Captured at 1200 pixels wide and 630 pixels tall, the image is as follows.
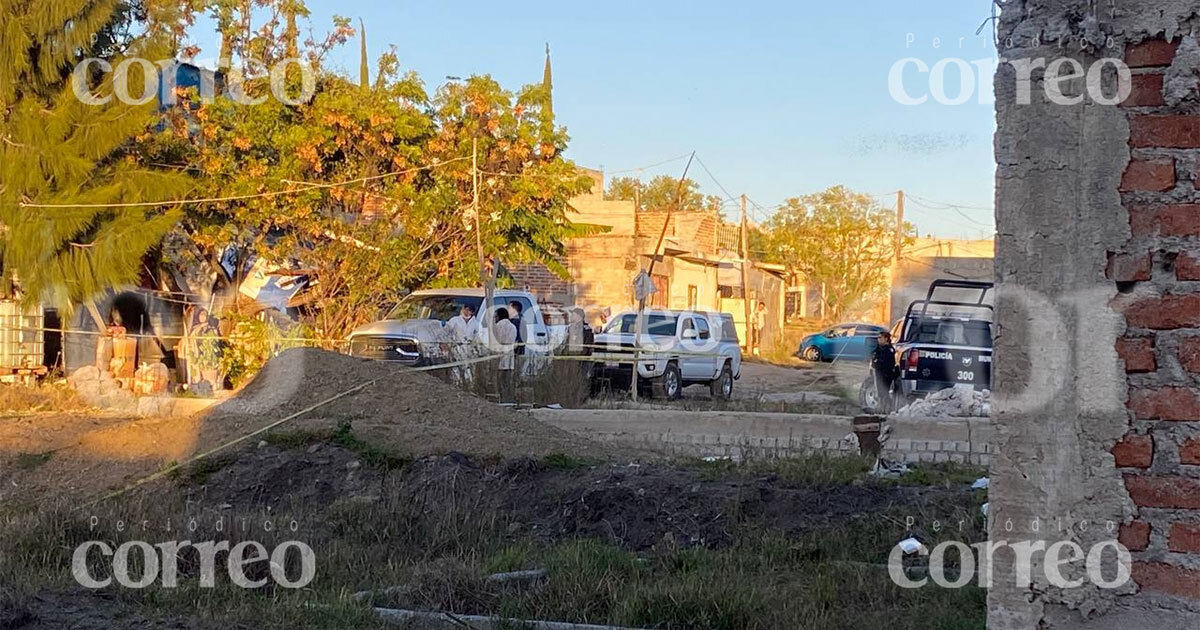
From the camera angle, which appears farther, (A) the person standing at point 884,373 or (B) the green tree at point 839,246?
(B) the green tree at point 839,246

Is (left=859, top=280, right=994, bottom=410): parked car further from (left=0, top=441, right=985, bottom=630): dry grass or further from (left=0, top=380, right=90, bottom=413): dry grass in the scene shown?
(left=0, top=380, right=90, bottom=413): dry grass

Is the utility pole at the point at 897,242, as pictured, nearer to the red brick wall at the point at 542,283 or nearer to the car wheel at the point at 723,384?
the red brick wall at the point at 542,283

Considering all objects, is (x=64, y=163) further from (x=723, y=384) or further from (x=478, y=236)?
(x=723, y=384)

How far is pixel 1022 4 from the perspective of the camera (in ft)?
13.9

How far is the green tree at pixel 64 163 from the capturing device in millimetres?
17484

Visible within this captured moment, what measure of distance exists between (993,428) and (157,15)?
1818 cm

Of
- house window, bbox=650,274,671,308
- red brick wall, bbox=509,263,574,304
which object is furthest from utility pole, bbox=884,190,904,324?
red brick wall, bbox=509,263,574,304

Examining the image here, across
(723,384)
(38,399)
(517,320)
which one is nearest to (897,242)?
(723,384)

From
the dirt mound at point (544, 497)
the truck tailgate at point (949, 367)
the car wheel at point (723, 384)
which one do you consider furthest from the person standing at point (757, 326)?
the dirt mound at point (544, 497)

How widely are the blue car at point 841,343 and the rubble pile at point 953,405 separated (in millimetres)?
19203

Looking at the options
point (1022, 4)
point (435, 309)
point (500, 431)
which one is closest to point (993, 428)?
point (1022, 4)

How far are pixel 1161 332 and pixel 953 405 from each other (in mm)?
10350

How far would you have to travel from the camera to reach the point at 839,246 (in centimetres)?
5053

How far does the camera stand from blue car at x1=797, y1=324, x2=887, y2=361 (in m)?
35.0
